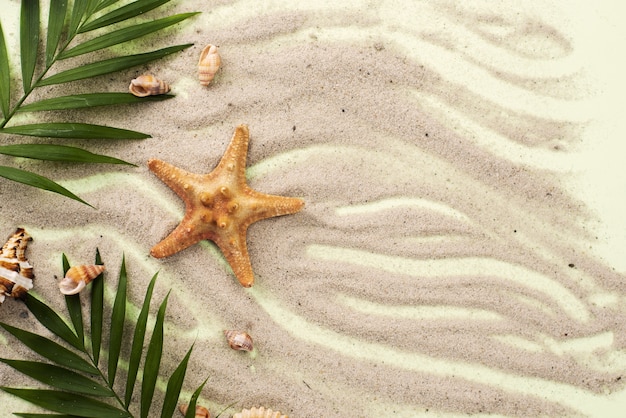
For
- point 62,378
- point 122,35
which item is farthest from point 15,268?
point 122,35

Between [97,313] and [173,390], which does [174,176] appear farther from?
[173,390]

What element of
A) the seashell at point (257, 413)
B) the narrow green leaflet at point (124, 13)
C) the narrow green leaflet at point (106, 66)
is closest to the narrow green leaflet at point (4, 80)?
the narrow green leaflet at point (106, 66)

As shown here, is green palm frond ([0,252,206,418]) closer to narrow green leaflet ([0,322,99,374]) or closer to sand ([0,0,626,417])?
narrow green leaflet ([0,322,99,374])

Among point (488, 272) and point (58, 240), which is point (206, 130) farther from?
point (488, 272)

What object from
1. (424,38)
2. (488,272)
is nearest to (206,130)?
(424,38)

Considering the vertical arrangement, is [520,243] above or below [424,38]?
below

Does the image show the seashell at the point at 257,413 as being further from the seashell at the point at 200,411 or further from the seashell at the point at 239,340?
the seashell at the point at 239,340
